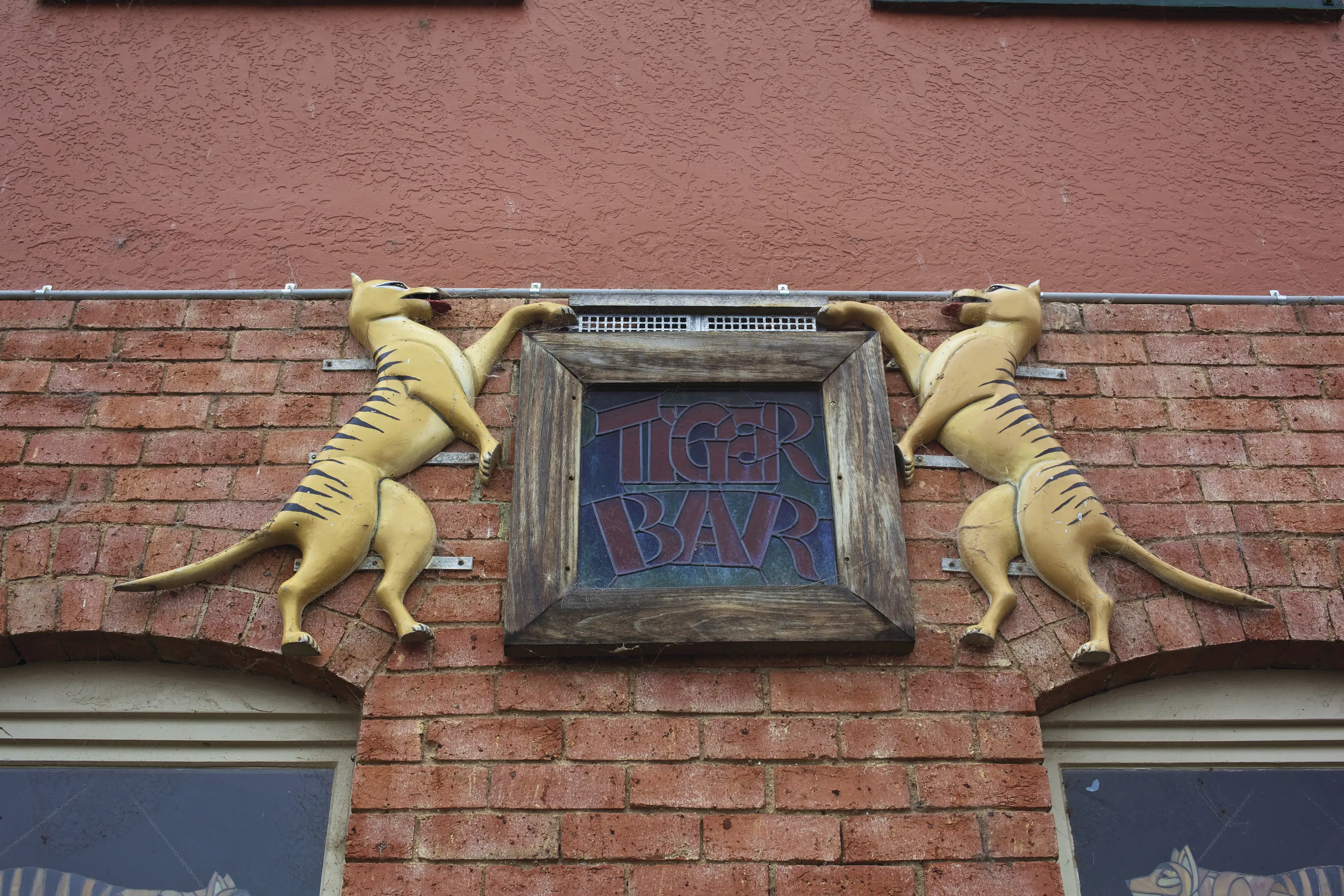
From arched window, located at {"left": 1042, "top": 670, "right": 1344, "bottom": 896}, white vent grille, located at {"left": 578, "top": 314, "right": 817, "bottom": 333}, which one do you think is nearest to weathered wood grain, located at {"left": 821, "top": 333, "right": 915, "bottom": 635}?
white vent grille, located at {"left": 578, "top": 314, "right": 817, "bottom": 333}

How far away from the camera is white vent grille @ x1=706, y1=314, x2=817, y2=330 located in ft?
11.3

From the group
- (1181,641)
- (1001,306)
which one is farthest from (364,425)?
(1181,641)

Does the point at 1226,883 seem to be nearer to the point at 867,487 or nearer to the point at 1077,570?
the point at 1077,570

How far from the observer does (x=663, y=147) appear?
3.79 meters

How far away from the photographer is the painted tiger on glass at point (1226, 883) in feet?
9.36

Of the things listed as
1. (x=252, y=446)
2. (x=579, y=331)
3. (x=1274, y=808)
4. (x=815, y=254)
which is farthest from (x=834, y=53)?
(x=1274, y=808)

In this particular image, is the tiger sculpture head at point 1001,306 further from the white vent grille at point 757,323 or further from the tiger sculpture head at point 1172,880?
the tiger sculpture head at point 1172,880

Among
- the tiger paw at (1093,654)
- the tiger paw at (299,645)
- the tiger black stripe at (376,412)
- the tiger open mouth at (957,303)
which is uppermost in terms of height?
the tiger open mouth at (957,303)

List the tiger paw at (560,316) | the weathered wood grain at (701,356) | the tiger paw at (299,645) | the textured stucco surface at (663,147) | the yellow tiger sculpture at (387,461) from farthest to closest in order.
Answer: the textured stucco surface at (663,147), the tiger paw at (560,316), the weathered wood grain at (701,356), the yellow tiger sculpture at (387,461), the tiger paw at (299,645)

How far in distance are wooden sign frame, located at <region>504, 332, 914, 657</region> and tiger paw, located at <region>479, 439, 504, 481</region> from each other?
0.07 m

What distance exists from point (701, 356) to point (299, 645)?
128 centimetres

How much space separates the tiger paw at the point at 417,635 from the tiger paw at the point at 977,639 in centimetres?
129

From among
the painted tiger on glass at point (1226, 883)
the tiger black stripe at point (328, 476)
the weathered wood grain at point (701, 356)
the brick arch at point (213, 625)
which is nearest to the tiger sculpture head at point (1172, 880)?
the painted tiger on glass at point (1226, 883)

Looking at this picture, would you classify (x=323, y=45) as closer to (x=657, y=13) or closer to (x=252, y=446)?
(x=657, y=13)
